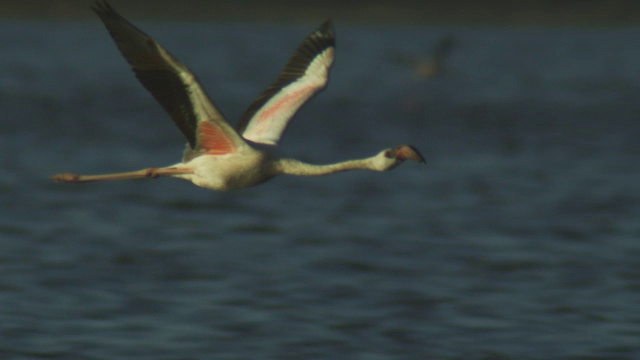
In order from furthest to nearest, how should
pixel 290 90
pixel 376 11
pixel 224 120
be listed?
pixel 376 11 → pixel 290 90 → pixel 224 120

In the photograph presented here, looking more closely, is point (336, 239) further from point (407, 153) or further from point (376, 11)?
point (376, 11)

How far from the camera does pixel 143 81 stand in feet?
33.7

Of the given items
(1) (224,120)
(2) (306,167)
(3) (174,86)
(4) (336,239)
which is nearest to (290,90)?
(2) (306,167)

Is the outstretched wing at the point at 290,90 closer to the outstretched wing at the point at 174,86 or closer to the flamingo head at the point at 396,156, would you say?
the outstretched wing at the point at 174,86

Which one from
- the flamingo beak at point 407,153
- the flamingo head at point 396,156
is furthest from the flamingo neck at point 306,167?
the flamingo beak at point 407,153

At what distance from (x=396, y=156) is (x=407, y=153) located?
0.20m

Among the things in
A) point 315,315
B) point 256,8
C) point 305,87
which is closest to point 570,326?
point 315,315

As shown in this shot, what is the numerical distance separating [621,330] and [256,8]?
2220 inches

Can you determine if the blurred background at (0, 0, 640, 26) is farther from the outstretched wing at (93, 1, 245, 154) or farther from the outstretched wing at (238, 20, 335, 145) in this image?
the outstretched wing at (93, 1, 245, 154)

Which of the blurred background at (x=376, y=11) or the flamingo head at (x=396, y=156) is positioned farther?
the blurred background at (x=376, y=11)

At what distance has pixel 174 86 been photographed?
1030cm

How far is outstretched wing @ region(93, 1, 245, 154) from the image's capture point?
9.93 meters

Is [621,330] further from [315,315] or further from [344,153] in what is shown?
[344,153]

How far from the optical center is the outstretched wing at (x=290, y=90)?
12.0 metres
